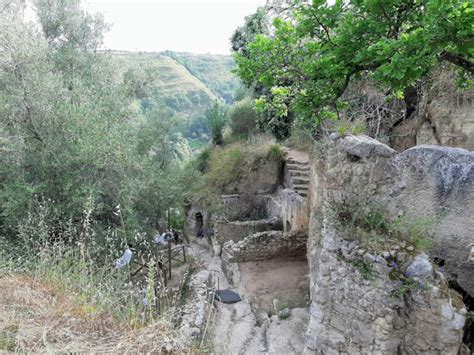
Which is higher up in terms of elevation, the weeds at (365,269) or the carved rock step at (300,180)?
the weeds at (365,269)

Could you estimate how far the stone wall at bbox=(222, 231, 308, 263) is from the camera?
38.4ft

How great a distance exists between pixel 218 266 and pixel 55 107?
7.70 metres

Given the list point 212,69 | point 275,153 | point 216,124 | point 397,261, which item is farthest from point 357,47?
point 212,69

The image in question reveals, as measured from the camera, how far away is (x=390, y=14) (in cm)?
545

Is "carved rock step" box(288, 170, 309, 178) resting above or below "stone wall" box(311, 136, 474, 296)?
below

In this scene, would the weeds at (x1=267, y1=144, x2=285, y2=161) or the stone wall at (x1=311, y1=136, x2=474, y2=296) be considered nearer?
the stone wall at (x1=311, y1=136, x2=474, y2=296)

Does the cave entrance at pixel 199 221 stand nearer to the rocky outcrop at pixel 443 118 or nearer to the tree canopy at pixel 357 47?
the rocky outcrop at pixel 443 118

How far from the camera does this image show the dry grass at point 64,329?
7.89 feet

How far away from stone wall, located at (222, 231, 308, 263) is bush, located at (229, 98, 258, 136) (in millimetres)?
9416

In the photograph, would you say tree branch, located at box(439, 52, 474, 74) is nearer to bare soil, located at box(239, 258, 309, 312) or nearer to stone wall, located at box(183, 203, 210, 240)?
bare soil, located at box(239, 258, 309, 312)

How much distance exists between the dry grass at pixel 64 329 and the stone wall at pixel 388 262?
2.83 m

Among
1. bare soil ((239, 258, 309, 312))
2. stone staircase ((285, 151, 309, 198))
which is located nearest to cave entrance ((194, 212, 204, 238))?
stone staircase ((285, 151, 309, 198))

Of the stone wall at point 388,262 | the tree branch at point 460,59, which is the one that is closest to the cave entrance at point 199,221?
the stone wall at point 388,262

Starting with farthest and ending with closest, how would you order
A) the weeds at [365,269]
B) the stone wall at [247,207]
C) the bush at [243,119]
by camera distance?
the bush at [243,119]
the stone wall at [247,207]
the weeds at [365,269]
